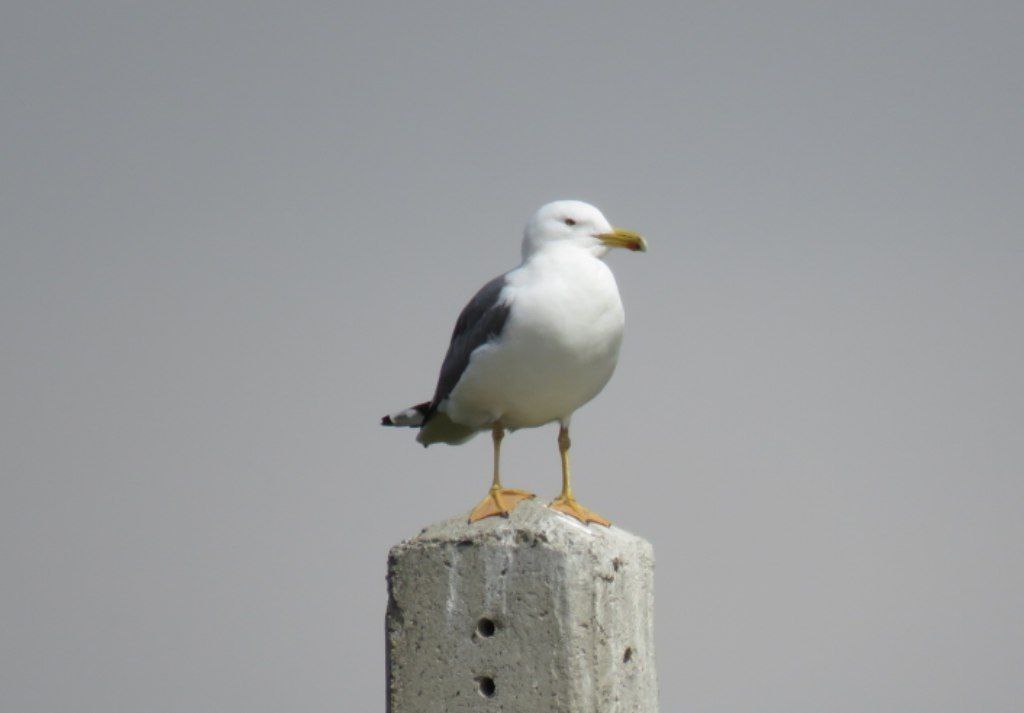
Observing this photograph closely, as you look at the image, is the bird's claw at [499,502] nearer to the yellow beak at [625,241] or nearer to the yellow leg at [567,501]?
the yellow leg at [567,501]

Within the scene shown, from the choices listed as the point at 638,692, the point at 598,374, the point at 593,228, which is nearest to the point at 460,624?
the point at 638,692

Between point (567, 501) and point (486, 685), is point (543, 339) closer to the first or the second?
point (567, 501)

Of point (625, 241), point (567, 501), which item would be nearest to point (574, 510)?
point (567, 501)

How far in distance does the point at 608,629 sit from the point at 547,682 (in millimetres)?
435

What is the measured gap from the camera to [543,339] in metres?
8.88

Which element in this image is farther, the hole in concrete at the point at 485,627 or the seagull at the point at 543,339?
the seagull at the point at 543,339

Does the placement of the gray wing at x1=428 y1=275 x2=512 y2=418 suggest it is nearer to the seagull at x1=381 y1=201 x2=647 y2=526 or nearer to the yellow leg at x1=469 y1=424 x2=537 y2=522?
the seagull at x1=381 y1=201 x2=647 y2=526

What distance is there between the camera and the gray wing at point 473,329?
29.8ft

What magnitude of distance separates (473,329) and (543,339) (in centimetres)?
56

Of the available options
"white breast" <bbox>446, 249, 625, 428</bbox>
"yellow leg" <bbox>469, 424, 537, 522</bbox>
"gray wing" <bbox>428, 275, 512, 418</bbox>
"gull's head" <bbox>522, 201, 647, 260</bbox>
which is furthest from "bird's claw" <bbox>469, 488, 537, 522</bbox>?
"gull's head" <bbox>522, 201, 647, 260</bbox>

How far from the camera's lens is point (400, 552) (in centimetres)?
864

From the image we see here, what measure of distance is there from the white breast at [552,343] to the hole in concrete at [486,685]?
1.67 meters

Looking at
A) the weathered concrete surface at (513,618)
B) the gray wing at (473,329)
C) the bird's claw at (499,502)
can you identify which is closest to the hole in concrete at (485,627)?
the weathered concrete surface at (513,618)

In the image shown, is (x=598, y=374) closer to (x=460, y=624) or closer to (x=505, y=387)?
(x=505, y=387)
